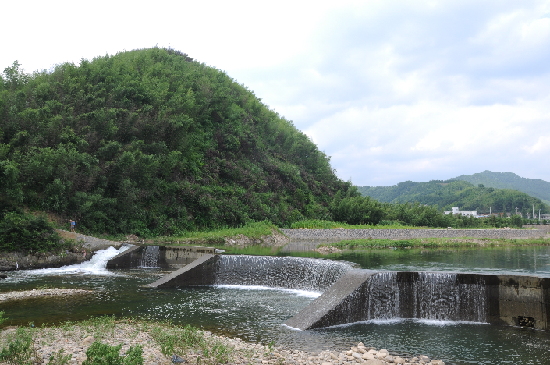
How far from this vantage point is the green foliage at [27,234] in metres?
18.2

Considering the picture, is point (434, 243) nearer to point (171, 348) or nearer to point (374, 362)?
point (374, 362)

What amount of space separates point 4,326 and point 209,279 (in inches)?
319

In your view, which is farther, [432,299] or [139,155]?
[139,155]

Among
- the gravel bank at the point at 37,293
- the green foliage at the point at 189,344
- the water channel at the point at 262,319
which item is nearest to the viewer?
the green foliage at the point at 189,344

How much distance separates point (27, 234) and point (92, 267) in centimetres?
298

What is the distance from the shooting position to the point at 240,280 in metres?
16.8

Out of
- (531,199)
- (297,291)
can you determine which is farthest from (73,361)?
(531,199)

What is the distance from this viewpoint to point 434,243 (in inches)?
1164

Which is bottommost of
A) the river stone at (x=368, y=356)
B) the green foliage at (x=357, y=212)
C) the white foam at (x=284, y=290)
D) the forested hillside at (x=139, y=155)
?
the white foam at (x=284, y=290)

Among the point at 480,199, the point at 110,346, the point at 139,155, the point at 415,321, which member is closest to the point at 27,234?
the point at 139,155

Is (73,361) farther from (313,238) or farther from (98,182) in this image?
(313,238)

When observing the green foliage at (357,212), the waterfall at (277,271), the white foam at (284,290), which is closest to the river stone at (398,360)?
the white foam at (284,290)

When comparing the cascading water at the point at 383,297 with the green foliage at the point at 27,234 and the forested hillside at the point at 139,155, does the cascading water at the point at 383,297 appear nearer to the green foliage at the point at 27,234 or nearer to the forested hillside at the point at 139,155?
the green foliage at the point at 27,234

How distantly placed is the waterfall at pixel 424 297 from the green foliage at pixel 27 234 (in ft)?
46.5
